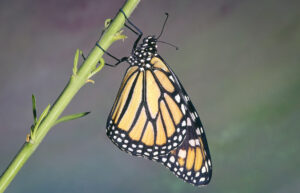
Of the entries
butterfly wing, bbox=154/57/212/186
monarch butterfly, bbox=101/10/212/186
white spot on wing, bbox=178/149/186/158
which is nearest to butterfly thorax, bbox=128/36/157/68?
monarch butterfly, bbox=101/10/212/186

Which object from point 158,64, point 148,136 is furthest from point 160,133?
point 158,64

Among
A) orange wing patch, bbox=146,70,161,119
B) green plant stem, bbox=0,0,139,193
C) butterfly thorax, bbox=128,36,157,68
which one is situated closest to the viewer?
green plant stem, bbox=0,0,139,193

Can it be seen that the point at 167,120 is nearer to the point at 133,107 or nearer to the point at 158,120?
the point at 158,120

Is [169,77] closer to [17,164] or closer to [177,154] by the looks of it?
[177,154]

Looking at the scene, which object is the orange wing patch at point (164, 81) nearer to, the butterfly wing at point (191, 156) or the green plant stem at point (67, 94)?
the butterfly wing at point (191, 156)

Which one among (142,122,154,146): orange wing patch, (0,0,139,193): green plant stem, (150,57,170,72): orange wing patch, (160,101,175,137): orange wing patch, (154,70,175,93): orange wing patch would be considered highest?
(150,57,170,72): orange wing patch

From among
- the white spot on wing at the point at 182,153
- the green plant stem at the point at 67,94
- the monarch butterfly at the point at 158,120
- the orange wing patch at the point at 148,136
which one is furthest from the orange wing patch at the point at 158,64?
the green plant stem at the point at 67,94

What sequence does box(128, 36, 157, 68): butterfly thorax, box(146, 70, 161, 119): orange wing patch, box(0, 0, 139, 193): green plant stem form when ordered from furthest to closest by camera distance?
box(146, 70, 161, 119): orange wing patch → box(128, 36, 157, 68): butterfly thorax → box(0, 0, 139, 193): green plant stem

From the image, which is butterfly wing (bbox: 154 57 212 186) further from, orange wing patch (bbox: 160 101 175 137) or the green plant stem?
the green plant stem
